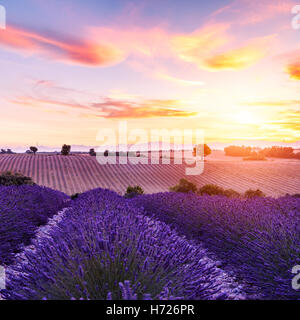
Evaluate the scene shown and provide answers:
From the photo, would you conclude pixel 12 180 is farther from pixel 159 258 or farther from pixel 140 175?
pixel 140 175

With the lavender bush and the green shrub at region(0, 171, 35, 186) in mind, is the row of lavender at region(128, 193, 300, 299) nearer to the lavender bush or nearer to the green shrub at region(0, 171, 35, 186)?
the lavender bush

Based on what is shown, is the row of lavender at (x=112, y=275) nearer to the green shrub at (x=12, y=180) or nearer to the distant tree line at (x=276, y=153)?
the green shrub at (x=12, y=180)

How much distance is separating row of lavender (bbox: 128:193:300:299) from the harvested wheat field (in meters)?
27.0

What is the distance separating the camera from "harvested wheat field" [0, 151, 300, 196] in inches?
1359

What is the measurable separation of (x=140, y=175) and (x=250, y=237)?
3647 cm

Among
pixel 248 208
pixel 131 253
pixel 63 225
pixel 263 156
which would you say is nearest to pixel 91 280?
pixel 131 253

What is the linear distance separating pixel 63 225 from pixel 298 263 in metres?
2.67

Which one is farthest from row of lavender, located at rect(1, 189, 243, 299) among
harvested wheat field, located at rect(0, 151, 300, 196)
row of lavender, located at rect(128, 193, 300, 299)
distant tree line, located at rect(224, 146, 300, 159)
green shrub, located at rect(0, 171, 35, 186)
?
distant tree line, located at rect(224, 146, 300, 159)

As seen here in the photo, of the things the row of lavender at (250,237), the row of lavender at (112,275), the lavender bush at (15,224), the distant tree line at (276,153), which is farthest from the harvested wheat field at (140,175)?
the row of lavender at (112,275)

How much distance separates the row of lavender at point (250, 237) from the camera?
3.00 metres

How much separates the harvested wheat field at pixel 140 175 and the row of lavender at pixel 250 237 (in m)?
27.0

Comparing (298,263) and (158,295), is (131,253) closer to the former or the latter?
(158,295)

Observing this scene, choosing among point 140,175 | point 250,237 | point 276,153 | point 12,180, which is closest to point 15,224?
point 250,237
